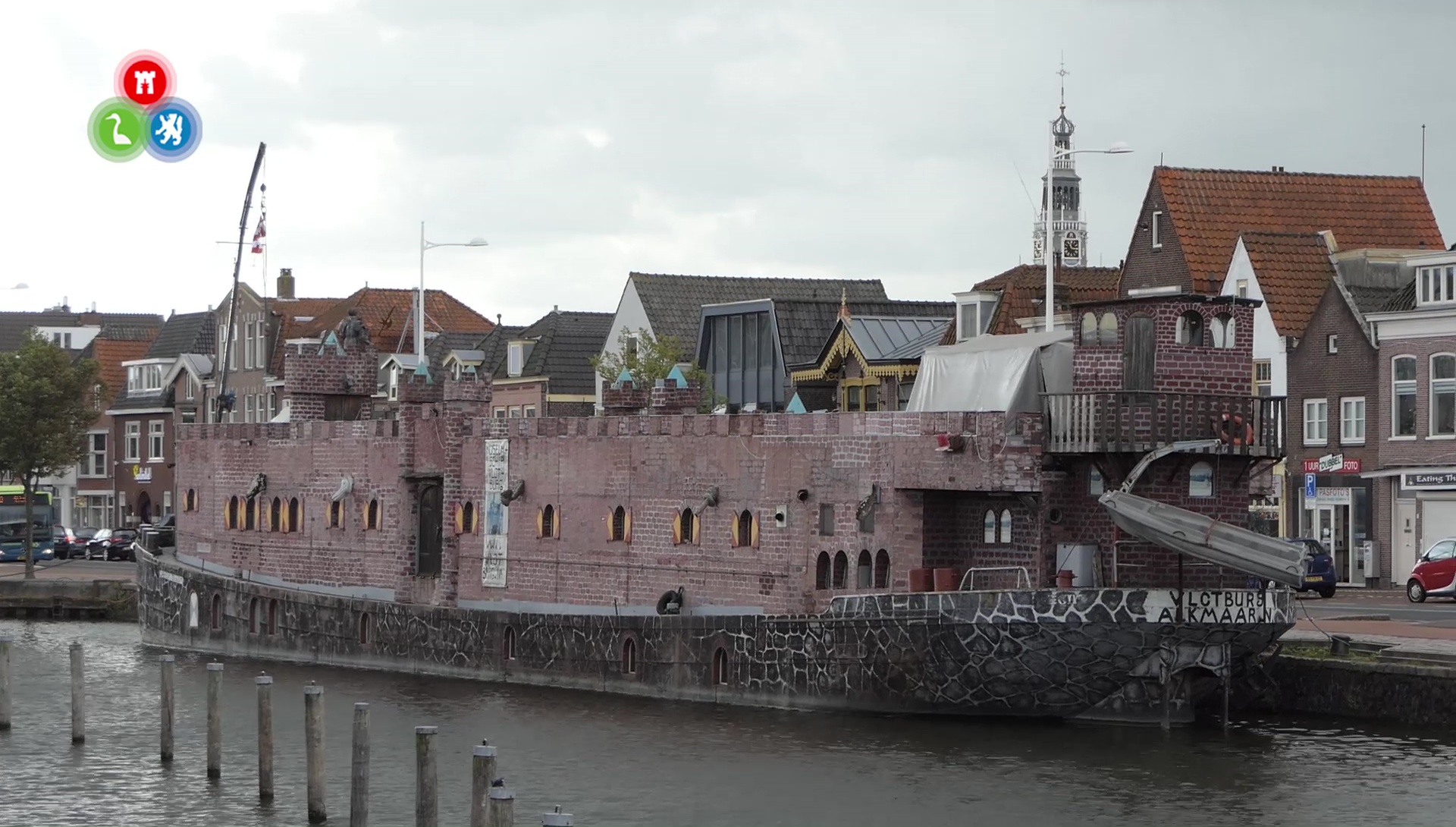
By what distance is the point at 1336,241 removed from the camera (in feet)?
208

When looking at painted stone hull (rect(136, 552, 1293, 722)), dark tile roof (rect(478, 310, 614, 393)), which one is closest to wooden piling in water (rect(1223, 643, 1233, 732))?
painted stone hull (rect(136, 552, 1293, 722))

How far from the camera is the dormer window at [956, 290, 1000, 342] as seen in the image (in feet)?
206

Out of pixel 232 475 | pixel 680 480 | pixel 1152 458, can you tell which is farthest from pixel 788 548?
pixel 232 475

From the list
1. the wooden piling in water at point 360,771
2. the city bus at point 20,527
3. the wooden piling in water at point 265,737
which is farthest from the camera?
the city bus at point 20,527

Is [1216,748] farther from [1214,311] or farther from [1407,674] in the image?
[1214,311]

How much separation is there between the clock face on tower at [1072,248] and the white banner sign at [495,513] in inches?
4955

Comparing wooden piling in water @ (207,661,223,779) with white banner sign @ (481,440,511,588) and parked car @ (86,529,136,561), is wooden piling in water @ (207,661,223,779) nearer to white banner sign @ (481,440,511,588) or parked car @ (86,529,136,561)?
white banner sign @ (481,440,511,588)

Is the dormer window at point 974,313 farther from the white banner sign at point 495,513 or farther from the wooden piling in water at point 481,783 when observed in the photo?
the wooden piling in water at point 481,783

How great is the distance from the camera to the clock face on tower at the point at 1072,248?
170 m

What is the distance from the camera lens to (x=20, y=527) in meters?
84.4

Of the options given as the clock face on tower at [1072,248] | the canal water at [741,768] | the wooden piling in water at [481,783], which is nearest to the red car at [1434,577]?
the canal water at [741,768]

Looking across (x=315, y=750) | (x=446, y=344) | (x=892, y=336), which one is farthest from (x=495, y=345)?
(x=315, y=750)

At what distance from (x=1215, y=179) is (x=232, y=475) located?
28.5 meters

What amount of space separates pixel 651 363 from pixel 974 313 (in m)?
10.2
